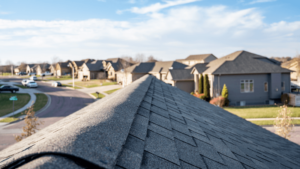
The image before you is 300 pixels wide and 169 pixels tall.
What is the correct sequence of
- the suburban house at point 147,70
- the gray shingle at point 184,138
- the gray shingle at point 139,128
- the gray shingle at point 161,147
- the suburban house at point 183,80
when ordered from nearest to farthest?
the gray shingle at point 161,147, the gray shingle at point 139,128, the gray shingle at point 184,138, the suburban house at point 183,80, the suburban house at point 147,70

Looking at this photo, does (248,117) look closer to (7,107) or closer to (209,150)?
(209,150)

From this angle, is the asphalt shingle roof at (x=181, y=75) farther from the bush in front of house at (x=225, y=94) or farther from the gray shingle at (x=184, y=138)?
the gray shingle at (x=184, y=138)

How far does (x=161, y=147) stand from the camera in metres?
2.01

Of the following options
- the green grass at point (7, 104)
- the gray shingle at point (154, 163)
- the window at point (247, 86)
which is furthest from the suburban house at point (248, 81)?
the gray shingle at point (154, 163)

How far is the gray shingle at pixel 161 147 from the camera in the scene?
6.03ft

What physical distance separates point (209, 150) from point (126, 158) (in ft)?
5.11

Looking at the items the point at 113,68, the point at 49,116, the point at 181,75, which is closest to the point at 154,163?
the point at 49,116

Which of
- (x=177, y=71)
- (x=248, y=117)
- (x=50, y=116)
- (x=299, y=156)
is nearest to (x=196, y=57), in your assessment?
(x=177, y=71)

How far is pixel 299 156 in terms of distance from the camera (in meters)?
5.12

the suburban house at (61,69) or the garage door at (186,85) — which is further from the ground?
the suburban house at (61,69)

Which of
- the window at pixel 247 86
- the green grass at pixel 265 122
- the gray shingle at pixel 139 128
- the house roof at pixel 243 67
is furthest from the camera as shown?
the window at pixel 247 86

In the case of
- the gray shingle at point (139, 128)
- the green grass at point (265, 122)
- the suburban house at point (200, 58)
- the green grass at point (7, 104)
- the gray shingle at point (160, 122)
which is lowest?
the green grass at point (265, 122)

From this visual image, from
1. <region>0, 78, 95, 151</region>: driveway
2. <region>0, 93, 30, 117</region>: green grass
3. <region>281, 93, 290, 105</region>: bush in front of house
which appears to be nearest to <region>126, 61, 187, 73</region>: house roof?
<region>0, 78, 95, 151</region>: driveway

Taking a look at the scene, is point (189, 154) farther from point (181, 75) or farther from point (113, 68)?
point (113, 68)
